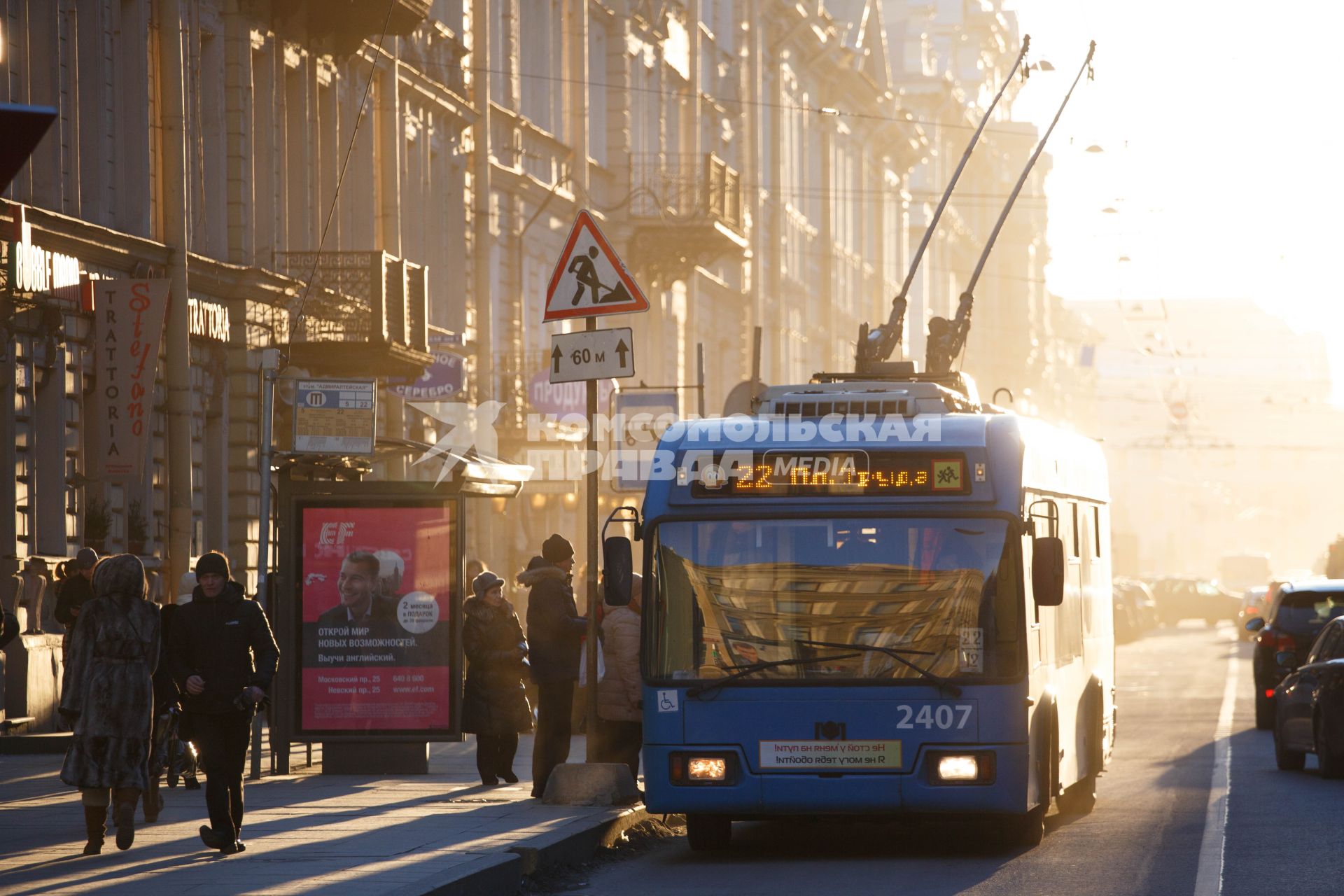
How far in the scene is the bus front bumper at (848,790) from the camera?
41.8ft

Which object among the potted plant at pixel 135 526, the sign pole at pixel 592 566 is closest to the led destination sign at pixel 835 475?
the sign pole at pixel 592 566

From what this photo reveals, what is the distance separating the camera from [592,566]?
49.6 feet

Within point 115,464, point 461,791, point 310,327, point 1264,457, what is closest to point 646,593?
point 461,791

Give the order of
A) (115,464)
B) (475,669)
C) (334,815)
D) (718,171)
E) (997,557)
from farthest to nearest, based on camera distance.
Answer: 1. (718,171)
2. (115,464)
3. (475,669)
4. (334,815)
5. (997,557)

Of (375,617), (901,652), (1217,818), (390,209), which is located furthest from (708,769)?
(390,209)

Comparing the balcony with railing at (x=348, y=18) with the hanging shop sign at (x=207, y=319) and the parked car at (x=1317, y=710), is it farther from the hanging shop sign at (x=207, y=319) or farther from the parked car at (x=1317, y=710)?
the parked car at (x=1317, y=710)

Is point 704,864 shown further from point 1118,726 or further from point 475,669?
point 1118,726

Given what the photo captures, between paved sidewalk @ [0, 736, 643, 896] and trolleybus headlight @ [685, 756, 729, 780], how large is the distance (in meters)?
0.69

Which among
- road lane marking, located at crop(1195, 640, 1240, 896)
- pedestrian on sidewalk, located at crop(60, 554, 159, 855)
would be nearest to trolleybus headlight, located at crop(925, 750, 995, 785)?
road lane marking, located at crop(1195, 640, 1240, 896)

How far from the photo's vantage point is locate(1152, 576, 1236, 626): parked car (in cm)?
7906

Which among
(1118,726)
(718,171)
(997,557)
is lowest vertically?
(1118,726)

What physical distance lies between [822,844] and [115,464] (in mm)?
9785

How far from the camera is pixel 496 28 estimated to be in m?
35.4

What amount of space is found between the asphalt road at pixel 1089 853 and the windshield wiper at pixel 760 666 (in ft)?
3.07
